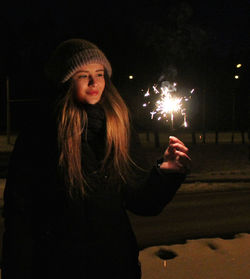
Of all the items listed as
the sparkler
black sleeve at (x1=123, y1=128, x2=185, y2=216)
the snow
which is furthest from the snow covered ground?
black sleeve at (x1=123, y1=128, x2=185, y2=216)

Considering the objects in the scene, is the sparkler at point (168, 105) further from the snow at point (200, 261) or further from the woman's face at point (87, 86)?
the snow at point (200, 261)

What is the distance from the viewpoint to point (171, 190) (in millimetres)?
2184

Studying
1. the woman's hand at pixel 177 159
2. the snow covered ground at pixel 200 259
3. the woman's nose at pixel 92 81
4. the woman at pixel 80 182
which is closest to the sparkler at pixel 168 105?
the woman's hand at pixel 177 159

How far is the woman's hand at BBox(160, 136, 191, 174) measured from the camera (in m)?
2.14

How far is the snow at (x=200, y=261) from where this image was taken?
4.66 meters

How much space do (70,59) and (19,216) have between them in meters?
0.80

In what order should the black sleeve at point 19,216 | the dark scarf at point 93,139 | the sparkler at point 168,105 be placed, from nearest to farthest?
1. the black sleeve at point 19,216
2. the dark scarf at point 93,139
3. the sparkler at point 168,105

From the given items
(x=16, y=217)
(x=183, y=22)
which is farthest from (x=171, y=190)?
(x=183, y=22)

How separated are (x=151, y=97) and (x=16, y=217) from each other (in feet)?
6.23

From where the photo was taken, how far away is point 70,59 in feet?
7.10

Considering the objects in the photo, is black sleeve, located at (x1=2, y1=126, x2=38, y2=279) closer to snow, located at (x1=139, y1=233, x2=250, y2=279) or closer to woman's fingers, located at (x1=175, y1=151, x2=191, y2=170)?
woman's fingers, located at (x1=175, y1=151, x2=191, y2=170)

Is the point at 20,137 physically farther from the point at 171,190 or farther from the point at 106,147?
the point at 171,190

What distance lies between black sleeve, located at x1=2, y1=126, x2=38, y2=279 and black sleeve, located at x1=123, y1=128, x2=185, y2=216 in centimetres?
50

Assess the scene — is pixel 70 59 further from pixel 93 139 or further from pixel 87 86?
pixel 93 139
